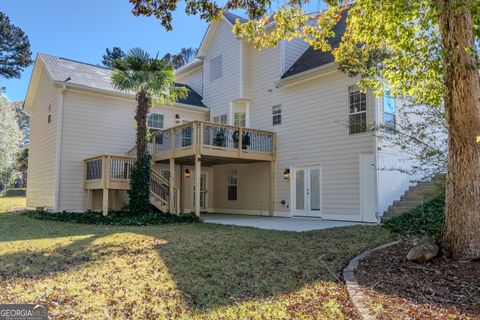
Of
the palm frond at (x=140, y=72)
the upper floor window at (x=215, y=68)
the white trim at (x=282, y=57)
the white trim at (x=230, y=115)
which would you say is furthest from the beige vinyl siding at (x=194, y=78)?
the palm frond at (x=140, y=72)

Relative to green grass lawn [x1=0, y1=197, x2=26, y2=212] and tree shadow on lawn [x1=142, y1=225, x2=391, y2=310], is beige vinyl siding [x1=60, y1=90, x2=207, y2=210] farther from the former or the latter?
tree shadow on lawn [x1=142, y1=225, x2=391, y2=310]

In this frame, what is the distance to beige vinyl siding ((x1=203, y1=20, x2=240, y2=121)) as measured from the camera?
16.4 meters

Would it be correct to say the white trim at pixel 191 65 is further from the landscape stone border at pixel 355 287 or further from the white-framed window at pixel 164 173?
the landscape stone border at pixel 355 287

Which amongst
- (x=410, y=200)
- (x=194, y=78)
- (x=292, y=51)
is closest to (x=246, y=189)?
(x=292, y=51)

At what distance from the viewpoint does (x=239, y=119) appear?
16.7 m

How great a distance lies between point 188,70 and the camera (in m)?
20.4

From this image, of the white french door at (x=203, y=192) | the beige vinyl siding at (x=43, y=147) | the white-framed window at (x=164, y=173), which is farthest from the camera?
the white french door at (x=203, y=192)

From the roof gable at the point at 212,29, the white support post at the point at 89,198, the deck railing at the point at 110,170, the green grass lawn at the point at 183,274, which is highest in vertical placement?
the roof gable at the point at 212,29

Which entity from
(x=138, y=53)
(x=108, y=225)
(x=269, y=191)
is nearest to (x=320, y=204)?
(x=269, y=191)

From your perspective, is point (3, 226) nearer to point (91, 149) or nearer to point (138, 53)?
point (91, 149)

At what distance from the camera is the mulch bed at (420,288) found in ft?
11.5

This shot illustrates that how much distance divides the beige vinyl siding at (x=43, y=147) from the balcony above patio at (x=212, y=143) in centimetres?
403

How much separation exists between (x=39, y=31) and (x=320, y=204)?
18.7 m

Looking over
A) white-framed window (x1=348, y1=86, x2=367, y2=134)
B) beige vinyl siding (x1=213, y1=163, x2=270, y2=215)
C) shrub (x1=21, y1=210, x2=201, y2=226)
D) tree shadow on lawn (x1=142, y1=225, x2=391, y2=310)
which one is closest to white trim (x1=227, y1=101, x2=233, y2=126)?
beige vinyl siding (x1=213, y1=163, x2=270, y2=215)
